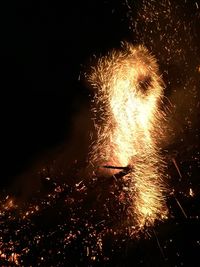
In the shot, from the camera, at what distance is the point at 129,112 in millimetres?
5859

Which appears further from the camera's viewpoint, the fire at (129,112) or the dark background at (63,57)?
the dark background at (63,57)

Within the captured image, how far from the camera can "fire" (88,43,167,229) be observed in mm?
5184

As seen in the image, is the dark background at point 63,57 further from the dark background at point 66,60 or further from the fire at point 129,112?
the fire at point 129,112

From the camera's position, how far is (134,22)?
6.01 metres

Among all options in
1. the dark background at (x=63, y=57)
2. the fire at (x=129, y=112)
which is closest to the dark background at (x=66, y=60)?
the dark background at (x=63, y=57)

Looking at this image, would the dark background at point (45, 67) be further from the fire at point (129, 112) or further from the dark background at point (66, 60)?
the fire at point (129, 112)

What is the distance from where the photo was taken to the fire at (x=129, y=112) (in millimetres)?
5184

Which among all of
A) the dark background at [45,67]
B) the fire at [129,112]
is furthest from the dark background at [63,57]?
the fire at [129,112]

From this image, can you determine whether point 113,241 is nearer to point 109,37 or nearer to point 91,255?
point 91,255

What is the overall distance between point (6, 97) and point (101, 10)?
2.47 metres

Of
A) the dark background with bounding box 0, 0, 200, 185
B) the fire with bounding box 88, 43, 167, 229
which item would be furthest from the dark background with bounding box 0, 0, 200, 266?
the fire with bounding box 88, 43, 167, 229

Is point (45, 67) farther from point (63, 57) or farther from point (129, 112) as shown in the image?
point (129, 112)

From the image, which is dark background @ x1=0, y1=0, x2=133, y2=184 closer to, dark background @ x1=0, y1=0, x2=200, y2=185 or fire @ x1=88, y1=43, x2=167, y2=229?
dark background @ x1=0, y1=0, x2=200, y2=185

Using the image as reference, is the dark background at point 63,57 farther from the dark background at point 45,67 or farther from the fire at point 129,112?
the fire at point 129,112
